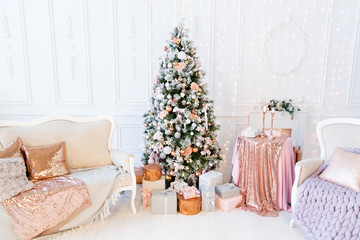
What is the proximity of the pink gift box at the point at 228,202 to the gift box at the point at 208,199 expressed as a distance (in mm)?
128

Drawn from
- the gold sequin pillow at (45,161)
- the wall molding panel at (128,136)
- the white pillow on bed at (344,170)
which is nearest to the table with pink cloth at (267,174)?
the white pillow on bed at (344,170)

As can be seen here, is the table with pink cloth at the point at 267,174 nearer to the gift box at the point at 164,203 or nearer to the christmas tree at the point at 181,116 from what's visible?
the christmas tree at the point at 181,116

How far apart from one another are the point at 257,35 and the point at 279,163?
205 cm

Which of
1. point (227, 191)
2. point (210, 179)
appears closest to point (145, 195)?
point (210, 179)

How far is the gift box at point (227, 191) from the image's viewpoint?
2955 millimetres

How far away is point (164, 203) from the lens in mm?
2848

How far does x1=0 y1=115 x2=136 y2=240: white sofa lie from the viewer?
2.56m

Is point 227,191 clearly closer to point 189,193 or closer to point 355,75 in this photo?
point 189,193

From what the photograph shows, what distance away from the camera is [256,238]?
7.91ft

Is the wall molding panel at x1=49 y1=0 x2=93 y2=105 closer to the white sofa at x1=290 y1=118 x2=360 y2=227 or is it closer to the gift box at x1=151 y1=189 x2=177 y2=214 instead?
the gift box at x1=151 y1=189 x2=177 y2=214

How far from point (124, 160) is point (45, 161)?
0.84 m

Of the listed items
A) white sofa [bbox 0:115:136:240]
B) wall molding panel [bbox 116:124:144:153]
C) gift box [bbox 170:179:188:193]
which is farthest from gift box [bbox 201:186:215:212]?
wall molding panel [bbox 116:124:144:153]

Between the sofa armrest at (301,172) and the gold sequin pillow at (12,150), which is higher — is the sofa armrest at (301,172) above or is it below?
below

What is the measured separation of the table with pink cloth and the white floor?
6.0 inches
